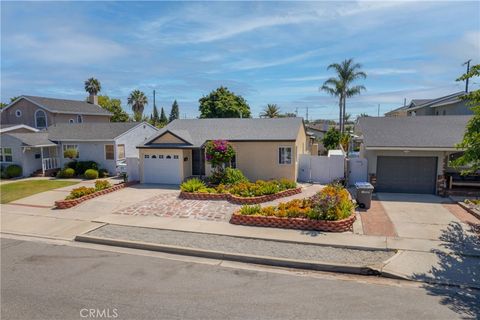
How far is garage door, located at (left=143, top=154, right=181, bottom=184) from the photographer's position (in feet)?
65.0

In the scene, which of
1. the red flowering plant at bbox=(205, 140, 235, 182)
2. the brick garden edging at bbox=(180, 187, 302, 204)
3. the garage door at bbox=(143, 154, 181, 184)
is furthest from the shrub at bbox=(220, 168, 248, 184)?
the garage door at bbox=(143, 154, 181, 184)

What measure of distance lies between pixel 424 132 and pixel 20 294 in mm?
18778

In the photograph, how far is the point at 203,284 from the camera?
24.1 feet

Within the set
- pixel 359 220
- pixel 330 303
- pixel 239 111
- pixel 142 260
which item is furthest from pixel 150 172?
pixel 239 111

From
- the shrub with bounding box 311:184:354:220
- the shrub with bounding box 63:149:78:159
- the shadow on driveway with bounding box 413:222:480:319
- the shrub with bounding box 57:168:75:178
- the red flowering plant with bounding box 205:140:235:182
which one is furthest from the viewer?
the shrub with bounding box 63:149:78:159

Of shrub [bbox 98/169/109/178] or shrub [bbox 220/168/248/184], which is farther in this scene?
shrub [bbox 98/169/109/178]

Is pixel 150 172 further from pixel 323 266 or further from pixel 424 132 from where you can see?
pixel 424 132

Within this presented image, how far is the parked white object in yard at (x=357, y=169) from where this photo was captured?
1756 cm

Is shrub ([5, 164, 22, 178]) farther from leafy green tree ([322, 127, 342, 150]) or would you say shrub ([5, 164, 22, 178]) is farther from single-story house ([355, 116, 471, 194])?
leafy green tree ([322, 127, 342, 150])

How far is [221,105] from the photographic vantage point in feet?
140

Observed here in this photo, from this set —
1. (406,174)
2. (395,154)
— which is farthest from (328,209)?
(406,174)

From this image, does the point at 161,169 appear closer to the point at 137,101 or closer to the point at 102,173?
the point at 102,173

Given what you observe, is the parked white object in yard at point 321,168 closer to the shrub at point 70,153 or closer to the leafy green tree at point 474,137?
the leafy green tree at point 474,137

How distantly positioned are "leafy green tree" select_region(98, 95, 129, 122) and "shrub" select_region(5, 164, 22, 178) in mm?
24342
